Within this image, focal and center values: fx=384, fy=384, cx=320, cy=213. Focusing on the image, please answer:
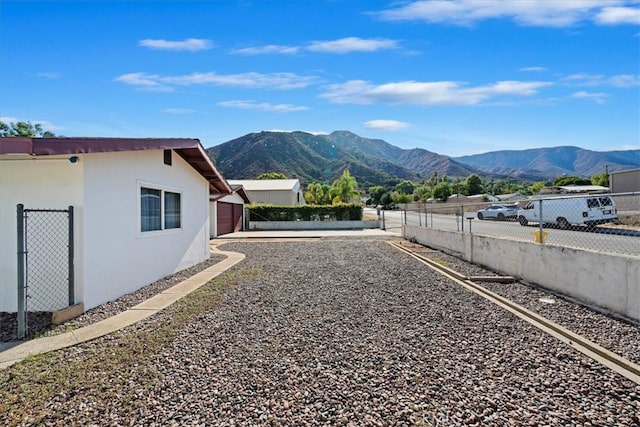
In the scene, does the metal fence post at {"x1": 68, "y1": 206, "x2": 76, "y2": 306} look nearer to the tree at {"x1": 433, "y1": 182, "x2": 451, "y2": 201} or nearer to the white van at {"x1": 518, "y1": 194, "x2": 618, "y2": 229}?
the white van at {"x1": 518, "y1": 194, "x2": 618, "y2": 229}

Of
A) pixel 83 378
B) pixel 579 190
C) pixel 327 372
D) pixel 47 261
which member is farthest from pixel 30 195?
pixel 579 190

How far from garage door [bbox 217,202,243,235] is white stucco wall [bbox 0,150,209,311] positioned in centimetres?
1556

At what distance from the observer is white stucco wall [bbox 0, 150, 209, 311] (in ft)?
20.9

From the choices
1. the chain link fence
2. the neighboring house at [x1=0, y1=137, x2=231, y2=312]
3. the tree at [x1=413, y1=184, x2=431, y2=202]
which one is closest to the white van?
the chain link fence

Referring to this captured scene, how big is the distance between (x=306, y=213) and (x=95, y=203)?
25562 millimetres

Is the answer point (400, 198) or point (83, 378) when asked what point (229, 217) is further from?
point (400, 198)

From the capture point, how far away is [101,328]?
218 inches

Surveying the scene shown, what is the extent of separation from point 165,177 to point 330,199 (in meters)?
36.6

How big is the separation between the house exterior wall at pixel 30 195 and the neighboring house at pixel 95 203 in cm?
1

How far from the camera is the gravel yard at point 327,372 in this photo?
10.4ft

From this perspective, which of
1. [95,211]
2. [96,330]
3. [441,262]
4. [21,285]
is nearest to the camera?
[21,285]

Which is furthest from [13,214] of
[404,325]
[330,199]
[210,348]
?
[330,199]

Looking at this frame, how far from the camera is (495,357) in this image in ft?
14.1

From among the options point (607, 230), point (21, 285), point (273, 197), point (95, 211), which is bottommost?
point (21, 285)
